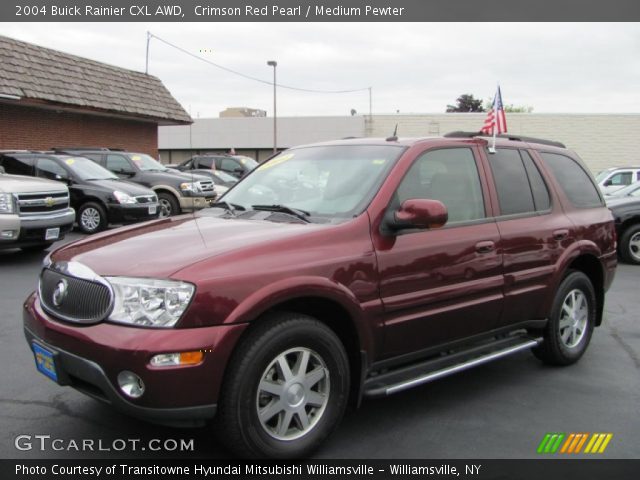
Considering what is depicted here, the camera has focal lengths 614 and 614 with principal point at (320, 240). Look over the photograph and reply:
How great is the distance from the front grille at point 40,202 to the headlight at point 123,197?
260 centimetres

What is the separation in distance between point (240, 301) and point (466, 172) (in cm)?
214

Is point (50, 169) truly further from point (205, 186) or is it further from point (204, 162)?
point (204, 162)

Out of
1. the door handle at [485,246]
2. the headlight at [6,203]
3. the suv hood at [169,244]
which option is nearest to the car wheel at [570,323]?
the door handle at [485,246]

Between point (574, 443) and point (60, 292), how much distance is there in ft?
10.1

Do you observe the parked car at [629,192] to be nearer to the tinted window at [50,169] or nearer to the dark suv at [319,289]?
the dark suv at [319,289]

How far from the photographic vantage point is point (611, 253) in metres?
5.43

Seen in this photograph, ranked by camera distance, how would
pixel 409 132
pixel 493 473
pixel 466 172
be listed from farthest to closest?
1. pixel 409 132
2. pixel 466 172
3. pixel 493 473

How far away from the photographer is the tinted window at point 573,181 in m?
5.15

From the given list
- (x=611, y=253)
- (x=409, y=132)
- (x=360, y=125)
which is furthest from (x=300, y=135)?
(x=611, y=253)

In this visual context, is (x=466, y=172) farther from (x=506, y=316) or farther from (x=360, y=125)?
(x=360, y=125)

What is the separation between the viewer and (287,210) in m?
3.94

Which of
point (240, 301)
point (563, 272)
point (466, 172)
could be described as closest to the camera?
point (240, 301)

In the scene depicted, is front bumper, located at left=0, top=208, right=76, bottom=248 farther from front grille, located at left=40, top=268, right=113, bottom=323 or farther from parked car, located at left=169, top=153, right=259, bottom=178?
parked car, located at left=169, top=153, right=259, bottom=178

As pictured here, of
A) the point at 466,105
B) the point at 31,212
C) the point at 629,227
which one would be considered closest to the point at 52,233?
the point at 31,212
